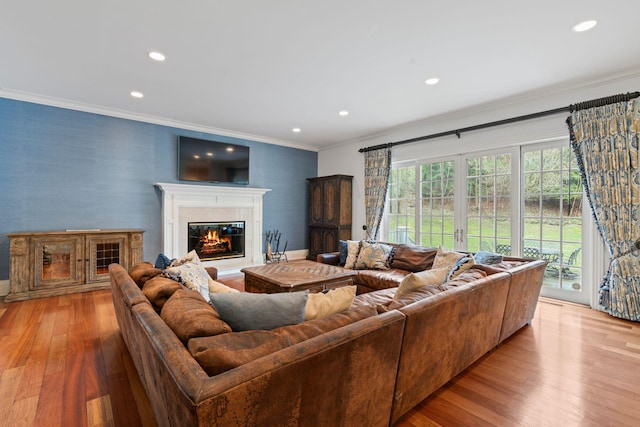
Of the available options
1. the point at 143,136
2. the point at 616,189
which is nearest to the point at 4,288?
the point at 143,136

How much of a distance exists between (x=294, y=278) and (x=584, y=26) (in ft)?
11.4

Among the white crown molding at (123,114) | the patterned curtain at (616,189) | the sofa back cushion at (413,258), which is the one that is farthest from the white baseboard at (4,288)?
the patterned curtain at (616,189)

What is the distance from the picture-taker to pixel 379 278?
3.73m

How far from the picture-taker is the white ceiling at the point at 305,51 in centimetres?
234

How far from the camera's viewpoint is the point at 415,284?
2.04m

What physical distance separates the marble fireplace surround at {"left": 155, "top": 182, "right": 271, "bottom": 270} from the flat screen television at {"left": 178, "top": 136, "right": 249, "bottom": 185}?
8.3 inches

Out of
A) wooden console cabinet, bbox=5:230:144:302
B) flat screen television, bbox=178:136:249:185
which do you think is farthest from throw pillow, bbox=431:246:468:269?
wooden console cabinet, bbox=5:230:144:302

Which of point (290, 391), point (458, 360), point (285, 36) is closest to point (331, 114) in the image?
Answer: point (285, 36)

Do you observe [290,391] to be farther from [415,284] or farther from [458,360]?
[458,360]

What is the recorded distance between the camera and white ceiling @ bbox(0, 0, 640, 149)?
2.34 metres

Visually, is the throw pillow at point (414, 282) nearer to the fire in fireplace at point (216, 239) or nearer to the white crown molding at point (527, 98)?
the white crown molding at point (527, 98)

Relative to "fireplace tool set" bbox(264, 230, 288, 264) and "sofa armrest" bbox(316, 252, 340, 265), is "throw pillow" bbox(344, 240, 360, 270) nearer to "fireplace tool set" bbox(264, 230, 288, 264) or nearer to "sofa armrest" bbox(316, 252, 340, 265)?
"sofa armrest" bbox(316, 252, 340, 265)

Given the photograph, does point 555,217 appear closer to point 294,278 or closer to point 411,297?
point 411,297

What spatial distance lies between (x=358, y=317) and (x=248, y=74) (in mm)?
3050
